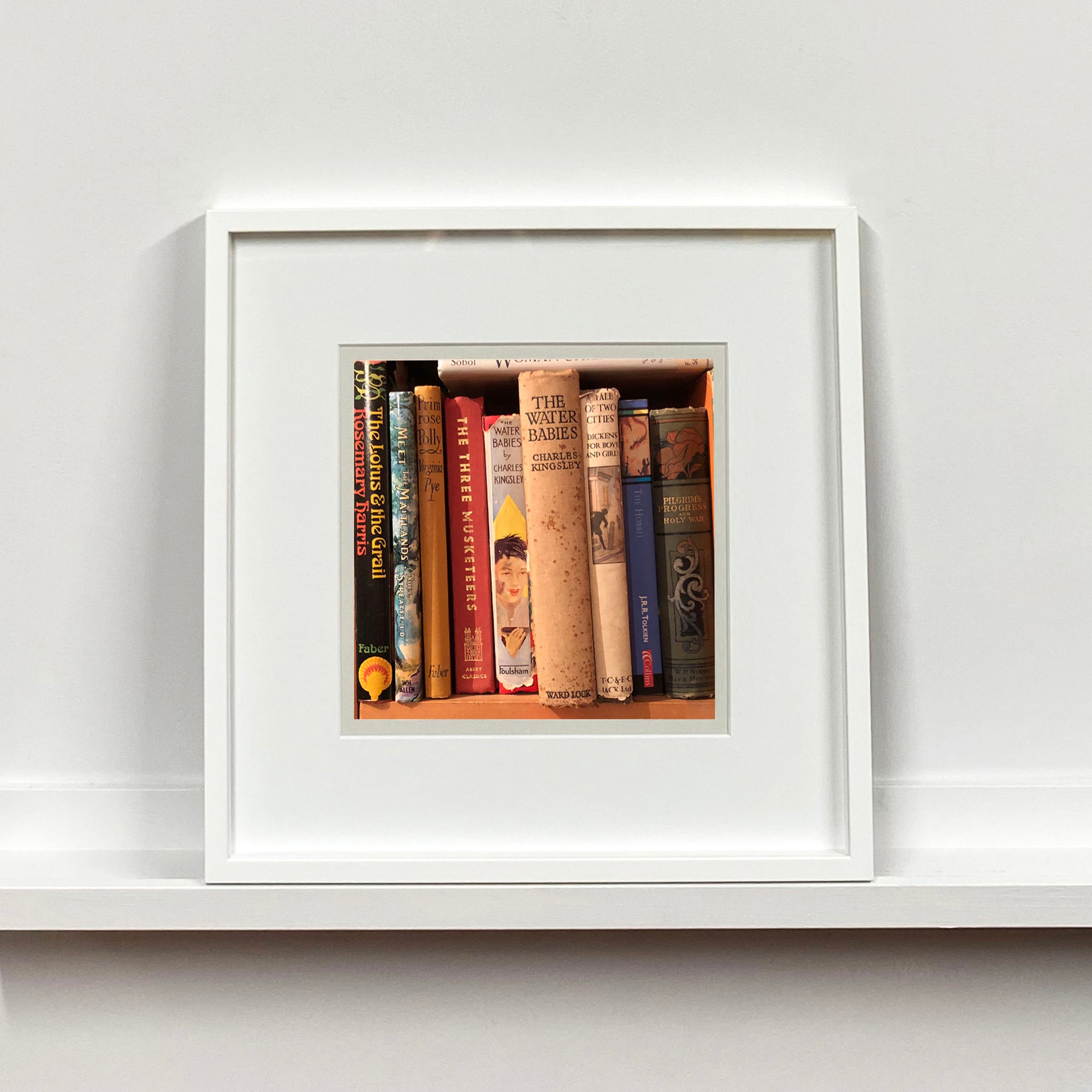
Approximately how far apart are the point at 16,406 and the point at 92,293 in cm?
10

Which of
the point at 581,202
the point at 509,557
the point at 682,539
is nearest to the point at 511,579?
the point at 509,557

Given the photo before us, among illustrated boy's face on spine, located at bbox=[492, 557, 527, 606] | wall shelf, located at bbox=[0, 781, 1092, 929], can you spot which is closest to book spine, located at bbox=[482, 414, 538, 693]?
illustrated boy's face on spine, located at bbox=[492, 557, 527, 606]

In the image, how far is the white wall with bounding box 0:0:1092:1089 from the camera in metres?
0.59

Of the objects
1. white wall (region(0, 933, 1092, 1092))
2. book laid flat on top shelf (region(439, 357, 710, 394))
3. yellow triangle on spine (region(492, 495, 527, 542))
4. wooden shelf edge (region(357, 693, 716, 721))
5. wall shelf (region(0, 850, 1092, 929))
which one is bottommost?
white wall (region(0, 933, 1092, 1092))

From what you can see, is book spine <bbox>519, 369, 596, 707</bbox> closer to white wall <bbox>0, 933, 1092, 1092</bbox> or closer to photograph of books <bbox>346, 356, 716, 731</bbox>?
photograph of books <bbox>346, 356, 716, 731</bbox>

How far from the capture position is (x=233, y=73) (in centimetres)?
59

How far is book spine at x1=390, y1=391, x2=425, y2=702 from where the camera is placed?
562 mm

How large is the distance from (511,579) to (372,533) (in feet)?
0.32

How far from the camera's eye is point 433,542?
564mm

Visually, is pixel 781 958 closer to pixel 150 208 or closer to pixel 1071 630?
pixel 1071 630

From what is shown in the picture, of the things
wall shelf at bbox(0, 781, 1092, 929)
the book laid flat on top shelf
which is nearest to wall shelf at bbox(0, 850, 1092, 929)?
wall shelf at bbox(0, 781, 1092, 929)

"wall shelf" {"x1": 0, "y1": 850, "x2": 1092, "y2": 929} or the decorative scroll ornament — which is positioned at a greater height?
the decorative scroll ornament

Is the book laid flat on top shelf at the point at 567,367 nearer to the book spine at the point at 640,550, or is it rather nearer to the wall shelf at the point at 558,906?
the book spine at the point at 640,550

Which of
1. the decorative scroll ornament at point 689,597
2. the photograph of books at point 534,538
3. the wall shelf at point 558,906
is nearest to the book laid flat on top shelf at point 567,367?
the photograph of books at point 534,538
